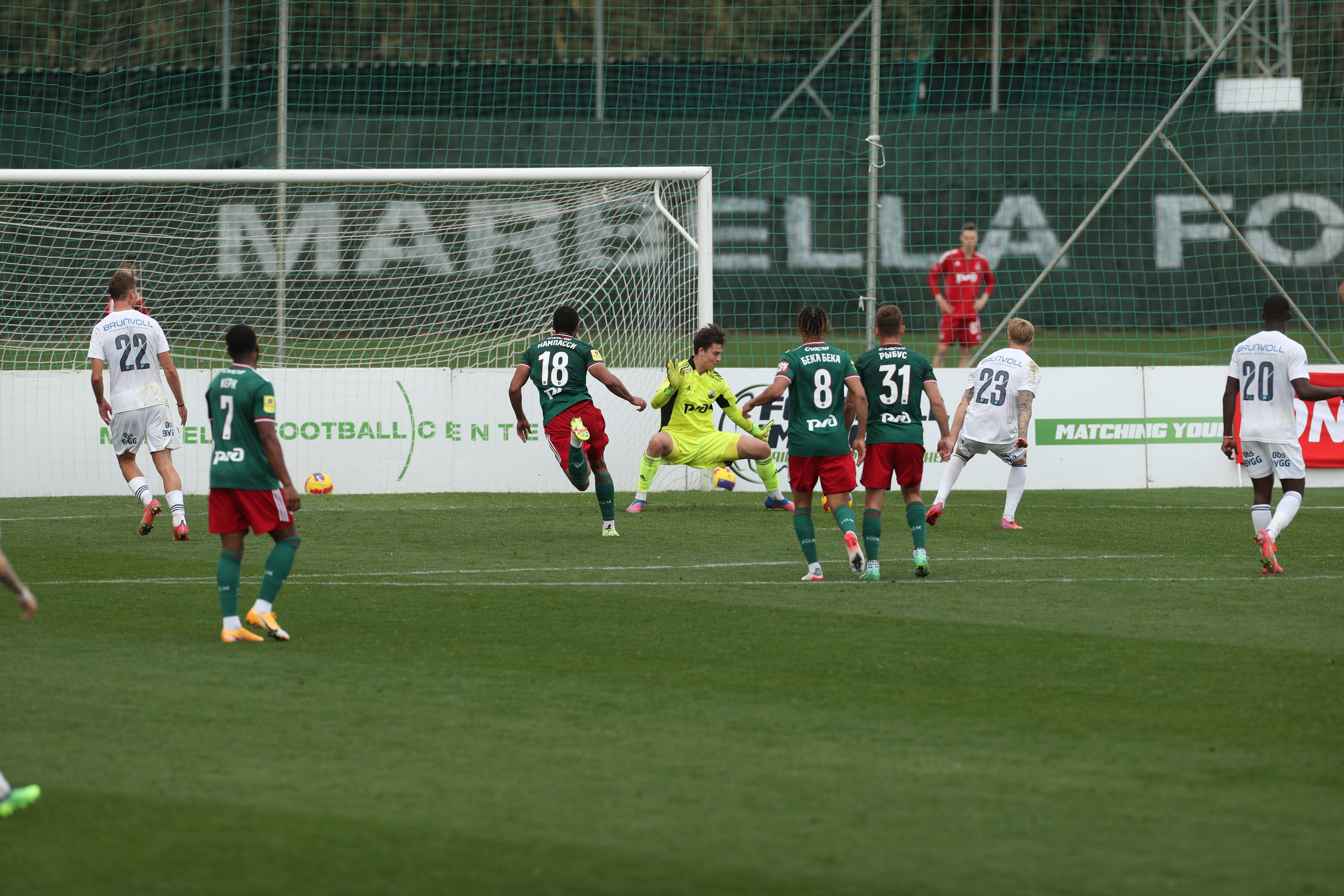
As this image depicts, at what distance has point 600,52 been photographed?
2127cm

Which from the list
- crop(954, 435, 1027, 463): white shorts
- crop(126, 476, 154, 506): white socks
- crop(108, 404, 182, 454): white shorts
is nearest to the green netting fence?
crop(954, 435, 1027, 463): white shorts

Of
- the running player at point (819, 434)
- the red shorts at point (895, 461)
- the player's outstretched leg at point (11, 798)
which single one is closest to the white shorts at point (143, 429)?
the running player at point (819, 434)

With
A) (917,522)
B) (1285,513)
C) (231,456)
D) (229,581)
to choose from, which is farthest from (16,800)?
(1285,513)

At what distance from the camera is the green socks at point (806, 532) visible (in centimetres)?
959

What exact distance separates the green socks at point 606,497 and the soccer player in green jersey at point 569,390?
4 cm

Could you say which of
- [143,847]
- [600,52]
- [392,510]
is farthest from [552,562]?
[600,52]

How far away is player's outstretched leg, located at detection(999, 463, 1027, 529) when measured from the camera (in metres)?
12.7

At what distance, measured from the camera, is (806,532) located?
960 cm

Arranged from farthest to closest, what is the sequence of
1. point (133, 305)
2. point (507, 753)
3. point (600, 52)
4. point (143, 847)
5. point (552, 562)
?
point (600, 52), point (133, 305), point (552, 562), point (507, 753), point (143, 847)

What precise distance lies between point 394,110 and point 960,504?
13.4 m

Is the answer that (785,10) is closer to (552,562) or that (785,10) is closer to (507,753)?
(552,562)

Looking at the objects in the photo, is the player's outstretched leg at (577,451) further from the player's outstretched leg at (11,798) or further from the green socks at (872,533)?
the player's outstretched leg at (11,798)

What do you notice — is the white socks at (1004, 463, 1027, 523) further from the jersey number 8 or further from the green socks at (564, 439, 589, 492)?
the jersey number 8

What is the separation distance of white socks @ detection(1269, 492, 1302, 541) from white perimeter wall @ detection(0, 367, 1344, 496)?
5610mm
